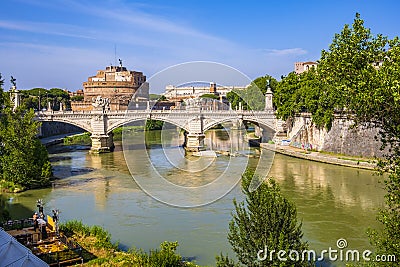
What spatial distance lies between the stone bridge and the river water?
228 inches

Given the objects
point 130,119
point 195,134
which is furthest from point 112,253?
point 130,119

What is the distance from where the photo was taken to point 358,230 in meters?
11.1

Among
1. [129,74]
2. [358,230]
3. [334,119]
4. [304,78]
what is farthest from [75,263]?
[129,74]

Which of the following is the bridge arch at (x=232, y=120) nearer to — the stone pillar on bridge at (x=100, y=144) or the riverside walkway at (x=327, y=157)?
the riverside walkway at (x=327, y=157)

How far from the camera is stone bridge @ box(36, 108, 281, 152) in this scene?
85.9 feet

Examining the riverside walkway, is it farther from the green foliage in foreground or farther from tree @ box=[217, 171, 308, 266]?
tree @ box=[217, 171, 308, 266]

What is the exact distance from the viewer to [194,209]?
13.2m

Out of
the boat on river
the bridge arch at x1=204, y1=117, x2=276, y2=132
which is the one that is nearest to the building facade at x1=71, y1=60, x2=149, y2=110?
the bridge arch at x1=204, y1=117, x2=276, y2=132

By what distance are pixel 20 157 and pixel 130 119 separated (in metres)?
11.9

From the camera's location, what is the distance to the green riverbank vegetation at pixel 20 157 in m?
15.3

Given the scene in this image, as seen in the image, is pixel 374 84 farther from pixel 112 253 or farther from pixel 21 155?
pixel 21 155

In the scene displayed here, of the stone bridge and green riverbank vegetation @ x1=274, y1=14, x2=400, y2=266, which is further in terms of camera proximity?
the stone bridge

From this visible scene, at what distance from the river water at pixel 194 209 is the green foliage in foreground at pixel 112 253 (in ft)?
2.56

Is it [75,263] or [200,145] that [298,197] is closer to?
[75,263]
